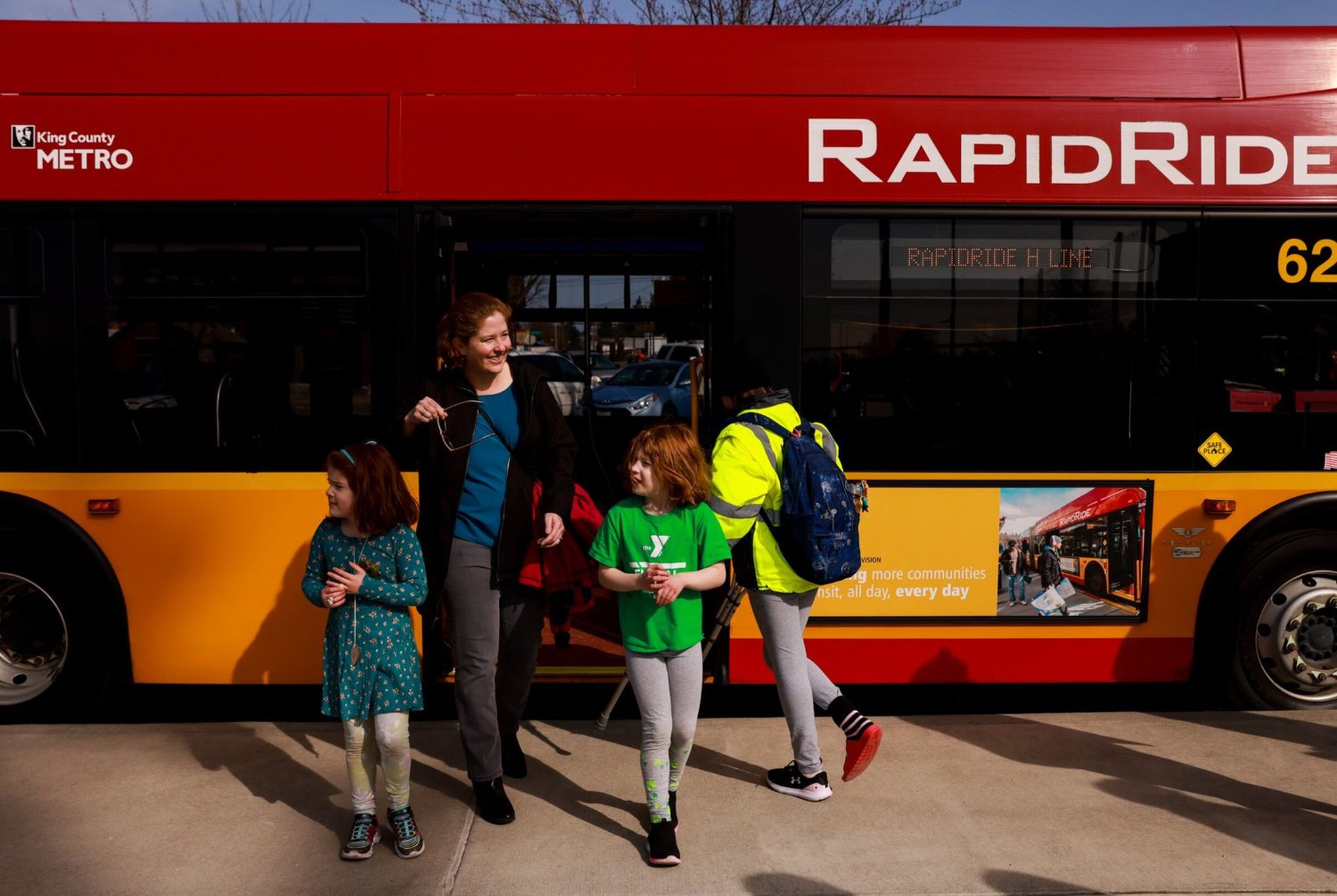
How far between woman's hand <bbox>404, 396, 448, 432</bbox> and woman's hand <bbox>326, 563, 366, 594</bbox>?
0.52 metres

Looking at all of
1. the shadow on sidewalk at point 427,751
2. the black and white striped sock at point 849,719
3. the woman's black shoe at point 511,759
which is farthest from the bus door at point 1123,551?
the shadow on sidewalk at point 427,751

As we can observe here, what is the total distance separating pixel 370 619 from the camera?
3.59m

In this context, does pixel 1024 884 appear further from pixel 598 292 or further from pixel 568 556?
pixel 598 292

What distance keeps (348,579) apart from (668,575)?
101 cm

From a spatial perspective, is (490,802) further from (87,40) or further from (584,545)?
(87,40)

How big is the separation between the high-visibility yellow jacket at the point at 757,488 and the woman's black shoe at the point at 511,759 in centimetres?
115

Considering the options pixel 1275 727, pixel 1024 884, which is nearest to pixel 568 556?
pixel 1024 884

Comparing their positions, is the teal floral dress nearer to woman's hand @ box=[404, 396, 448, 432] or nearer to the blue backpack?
woman's hand @ box=[404, 396, 448, 432]

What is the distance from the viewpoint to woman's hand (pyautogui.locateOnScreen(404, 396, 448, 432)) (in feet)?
11.9

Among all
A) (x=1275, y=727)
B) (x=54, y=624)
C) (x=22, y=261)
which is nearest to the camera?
(x=22, y=261)

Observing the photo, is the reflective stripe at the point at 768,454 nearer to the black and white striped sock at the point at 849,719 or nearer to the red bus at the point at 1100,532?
the black and white striped sock at the point at 849,719

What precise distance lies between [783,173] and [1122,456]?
192cm

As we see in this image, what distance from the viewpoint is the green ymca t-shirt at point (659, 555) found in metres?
3.53

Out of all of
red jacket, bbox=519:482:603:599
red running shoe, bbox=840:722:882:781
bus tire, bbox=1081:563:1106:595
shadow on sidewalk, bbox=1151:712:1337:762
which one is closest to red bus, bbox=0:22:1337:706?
bus tire, bbox=1081:563:1106:595
